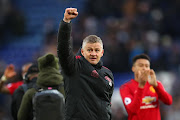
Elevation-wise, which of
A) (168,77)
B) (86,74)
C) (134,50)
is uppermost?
(86,74)

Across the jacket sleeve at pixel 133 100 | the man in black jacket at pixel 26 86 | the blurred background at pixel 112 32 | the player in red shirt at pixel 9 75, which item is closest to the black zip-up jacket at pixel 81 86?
the jacket sleeve at pixel 133 100

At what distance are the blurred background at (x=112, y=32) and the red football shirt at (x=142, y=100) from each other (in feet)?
13.4

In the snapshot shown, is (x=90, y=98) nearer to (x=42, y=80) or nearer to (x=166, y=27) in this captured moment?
(x=42, y=80)

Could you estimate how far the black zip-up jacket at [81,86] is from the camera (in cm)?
435

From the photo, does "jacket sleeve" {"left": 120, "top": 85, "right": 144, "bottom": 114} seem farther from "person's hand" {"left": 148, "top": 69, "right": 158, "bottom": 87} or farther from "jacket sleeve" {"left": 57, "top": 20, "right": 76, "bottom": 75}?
"jacket sleeve" {"left": 57, "top": 20, "right": 76, "bottom": 75}

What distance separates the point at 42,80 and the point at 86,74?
1071 mm

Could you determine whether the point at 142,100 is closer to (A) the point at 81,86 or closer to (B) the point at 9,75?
(A) the point at 81,86

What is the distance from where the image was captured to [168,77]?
1159cm

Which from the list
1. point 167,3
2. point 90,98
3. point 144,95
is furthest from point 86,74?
point 167,3

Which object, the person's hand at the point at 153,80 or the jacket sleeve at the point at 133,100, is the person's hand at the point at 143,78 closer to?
the jacket sleeve at the point at 133,100

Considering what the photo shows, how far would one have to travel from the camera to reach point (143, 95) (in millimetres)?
6191

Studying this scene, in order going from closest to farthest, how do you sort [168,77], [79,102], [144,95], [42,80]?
[79,102] < [42,80] < [144,95] < [168,77]

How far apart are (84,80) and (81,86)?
0.09 meters

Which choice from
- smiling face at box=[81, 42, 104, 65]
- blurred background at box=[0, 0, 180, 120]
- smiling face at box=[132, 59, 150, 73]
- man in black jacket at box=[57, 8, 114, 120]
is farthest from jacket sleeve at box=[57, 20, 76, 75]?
blurred background at box=[0, 0, 180, 120]
